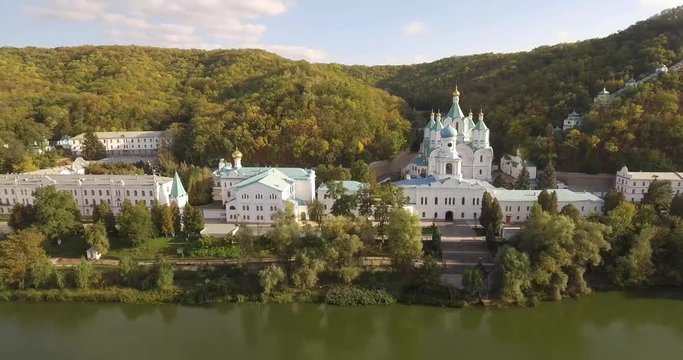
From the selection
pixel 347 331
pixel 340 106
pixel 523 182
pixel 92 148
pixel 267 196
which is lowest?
pixel 347 331

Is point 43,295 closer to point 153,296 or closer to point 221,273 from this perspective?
point 153,296

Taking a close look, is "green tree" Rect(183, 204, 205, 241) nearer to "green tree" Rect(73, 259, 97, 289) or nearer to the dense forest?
"green tree" Rect(73, 259, 97, 289)

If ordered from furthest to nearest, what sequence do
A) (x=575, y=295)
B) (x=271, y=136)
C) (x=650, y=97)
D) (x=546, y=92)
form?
(x=546, y=92), (x=271, y=136), (x=650, y=97), (x=575, y=295)

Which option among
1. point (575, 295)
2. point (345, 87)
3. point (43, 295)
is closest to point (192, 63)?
point (345, 87)

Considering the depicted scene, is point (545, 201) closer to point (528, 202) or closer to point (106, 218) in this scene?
Result: point (528, 202)

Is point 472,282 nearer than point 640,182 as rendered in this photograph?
Yes

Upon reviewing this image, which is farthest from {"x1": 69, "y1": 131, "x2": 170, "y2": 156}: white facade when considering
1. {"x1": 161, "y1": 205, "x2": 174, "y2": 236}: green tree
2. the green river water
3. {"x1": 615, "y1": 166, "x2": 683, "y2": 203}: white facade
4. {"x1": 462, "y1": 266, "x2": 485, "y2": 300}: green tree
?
{"x1": 615, "y1": 166, "x2": 683, "y2": 203}: white facade

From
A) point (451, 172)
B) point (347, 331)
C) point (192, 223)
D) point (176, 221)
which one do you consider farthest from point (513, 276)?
point (176, 221)

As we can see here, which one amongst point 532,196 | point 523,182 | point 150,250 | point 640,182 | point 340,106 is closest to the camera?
point 150,250
